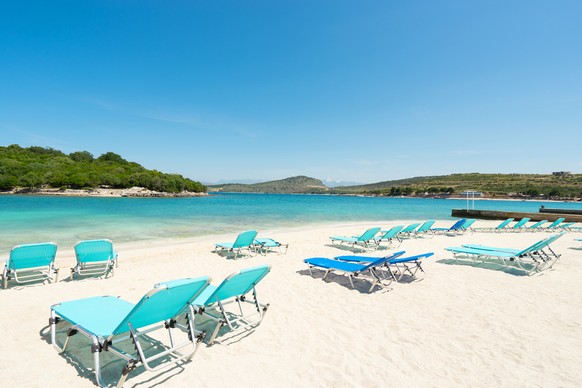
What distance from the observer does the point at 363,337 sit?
373cm

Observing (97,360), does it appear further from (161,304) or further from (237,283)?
(237,283)

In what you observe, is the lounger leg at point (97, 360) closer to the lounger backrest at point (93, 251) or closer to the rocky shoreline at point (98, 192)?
the lounger backrest at point (93, 251)

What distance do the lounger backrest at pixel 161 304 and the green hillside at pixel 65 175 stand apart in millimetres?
84374

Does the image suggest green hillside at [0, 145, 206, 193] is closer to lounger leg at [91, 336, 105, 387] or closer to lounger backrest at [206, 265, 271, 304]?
lounger backrest at [206, 265, 271, 304]

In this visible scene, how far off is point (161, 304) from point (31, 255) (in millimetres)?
4738

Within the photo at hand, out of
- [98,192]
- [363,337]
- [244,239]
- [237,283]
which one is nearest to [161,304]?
[237,283]

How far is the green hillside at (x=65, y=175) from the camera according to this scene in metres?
69.9

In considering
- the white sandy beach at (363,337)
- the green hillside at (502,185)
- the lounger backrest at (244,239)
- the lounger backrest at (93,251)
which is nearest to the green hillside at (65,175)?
the green hillside at (502,185)

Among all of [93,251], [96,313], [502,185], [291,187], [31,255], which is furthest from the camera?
[291,187]

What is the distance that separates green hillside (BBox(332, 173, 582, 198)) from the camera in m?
72.2

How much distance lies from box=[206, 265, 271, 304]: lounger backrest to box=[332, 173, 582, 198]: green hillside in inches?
3472

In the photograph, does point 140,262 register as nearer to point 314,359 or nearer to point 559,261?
point 314,359

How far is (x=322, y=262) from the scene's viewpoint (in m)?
6.60

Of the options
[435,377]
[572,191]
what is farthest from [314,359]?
[572,191]
